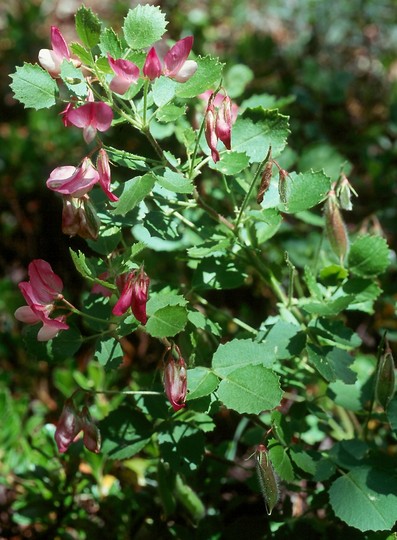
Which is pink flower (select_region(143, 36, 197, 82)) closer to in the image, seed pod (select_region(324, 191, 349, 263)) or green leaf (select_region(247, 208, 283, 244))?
green leaf (select_region(247, 208, 283, 244))

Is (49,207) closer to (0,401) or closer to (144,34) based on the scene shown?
(0,401)

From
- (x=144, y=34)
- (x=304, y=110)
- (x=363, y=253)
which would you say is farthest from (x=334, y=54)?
(x=144, y=34)

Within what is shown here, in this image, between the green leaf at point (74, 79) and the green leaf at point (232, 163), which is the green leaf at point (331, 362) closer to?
the green leaf at point (232, 163)

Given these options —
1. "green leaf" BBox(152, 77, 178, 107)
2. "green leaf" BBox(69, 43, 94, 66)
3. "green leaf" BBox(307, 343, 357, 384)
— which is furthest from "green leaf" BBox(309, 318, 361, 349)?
"green leaf" BBox(69, 43, 94, 66)

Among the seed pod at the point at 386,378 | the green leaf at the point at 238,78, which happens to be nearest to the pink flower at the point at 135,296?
the seed pod at the point at 386,378

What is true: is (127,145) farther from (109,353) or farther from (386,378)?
(386,378)

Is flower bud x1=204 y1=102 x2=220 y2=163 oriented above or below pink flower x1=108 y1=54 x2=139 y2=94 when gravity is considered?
below
